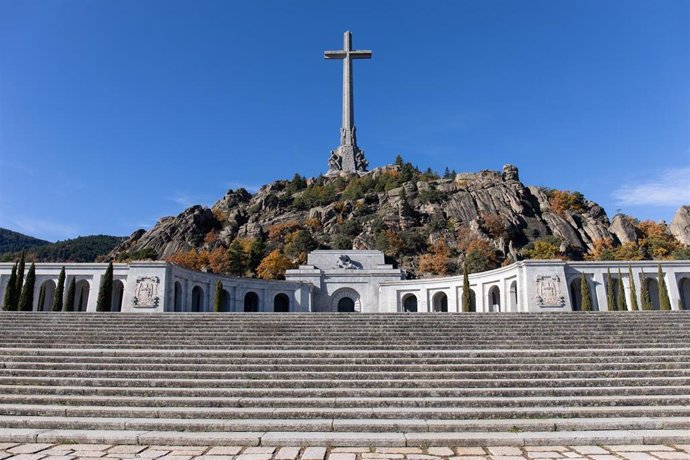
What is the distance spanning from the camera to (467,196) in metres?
79.0

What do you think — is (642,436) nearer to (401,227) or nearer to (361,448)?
(361,448)

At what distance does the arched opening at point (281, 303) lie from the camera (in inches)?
1554

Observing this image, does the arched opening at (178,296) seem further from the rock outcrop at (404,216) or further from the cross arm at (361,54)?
the cross arm at (361,54)

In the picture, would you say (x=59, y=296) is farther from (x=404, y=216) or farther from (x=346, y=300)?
(x=404, y=216)

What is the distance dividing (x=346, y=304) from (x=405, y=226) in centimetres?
3488

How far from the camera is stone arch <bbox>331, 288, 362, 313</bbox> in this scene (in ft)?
131

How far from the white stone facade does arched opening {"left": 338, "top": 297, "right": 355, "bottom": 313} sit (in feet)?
0.26

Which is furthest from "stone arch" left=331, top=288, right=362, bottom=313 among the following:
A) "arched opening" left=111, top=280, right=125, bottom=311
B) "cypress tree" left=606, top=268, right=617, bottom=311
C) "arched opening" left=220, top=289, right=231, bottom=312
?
"cypress tree" left=606, top=268, right=617, bottom=311

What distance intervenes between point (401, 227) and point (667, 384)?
62.8 meters

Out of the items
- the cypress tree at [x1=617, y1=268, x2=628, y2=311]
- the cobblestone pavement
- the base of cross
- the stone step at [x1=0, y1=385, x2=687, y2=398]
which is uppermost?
the base of cross

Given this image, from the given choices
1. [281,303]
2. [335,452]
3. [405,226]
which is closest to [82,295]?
[281,303]

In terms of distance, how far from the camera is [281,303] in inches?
1577

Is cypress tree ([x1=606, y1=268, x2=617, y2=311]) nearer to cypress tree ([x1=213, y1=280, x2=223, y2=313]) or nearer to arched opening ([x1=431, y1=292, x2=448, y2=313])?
arched opening ([x1=431, y1=292, x2=448, y2=313])

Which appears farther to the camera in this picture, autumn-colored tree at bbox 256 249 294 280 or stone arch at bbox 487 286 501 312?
autumn-colored tree at bbox 256 249 294 280
